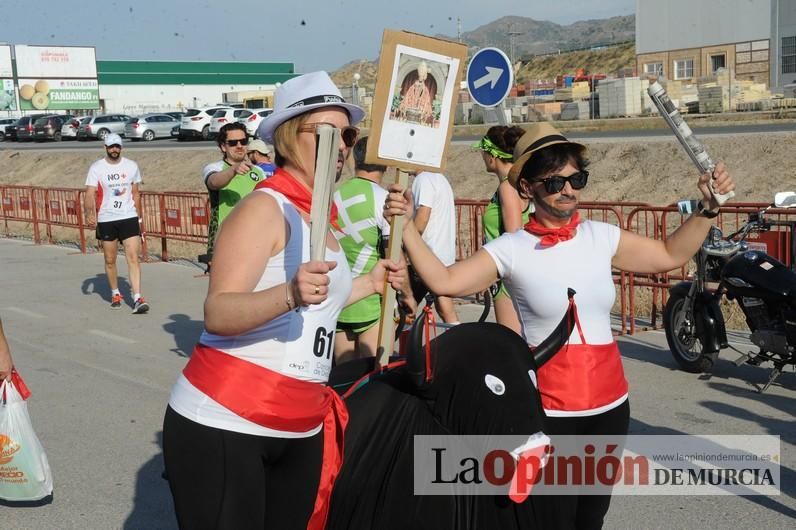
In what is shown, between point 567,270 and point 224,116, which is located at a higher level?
point 224,116

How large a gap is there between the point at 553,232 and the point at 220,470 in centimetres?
151

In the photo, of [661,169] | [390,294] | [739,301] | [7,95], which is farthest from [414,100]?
[7,95]

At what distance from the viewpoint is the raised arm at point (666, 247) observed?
12.0ft

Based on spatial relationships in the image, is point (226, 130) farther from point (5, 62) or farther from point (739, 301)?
point (5, 62)

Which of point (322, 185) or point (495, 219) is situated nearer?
point (322, 185)

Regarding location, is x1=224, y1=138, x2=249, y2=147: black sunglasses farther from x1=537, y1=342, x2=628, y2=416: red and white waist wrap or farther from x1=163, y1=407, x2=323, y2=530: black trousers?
x1=163, y1=407, x2=323, y2=530: black trousers

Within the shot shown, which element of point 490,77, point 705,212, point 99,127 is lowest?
point 705,212

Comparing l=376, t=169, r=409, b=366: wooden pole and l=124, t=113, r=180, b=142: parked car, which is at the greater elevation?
l=124, t=113, r=180, b=142: parked car

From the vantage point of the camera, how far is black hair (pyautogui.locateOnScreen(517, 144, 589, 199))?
11.8 ft

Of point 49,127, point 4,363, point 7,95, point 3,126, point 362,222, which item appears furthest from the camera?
point 7,95

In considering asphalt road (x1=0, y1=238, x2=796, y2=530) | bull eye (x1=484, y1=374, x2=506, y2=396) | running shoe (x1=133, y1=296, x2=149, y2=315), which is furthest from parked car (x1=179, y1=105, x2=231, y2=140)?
bull eye (x1=484, y1=374, x2=506, y2=396)

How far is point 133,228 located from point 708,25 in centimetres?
6037

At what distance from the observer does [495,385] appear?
123 inches

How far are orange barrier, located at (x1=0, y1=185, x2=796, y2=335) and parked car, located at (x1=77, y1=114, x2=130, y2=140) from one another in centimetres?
2937
